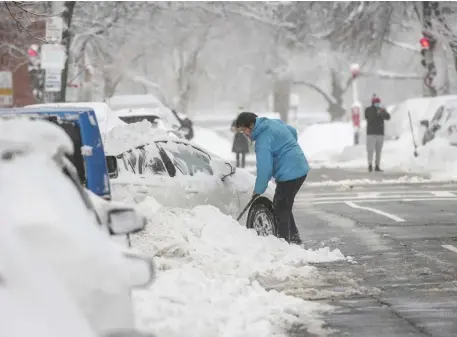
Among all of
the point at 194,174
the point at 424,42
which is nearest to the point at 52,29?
the point at 194,174

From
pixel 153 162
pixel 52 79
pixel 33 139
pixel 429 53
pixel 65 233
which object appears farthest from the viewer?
pixel 429 53

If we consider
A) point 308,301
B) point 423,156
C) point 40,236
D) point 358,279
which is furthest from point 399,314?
point 423,156

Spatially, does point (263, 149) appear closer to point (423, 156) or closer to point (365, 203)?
point (365, 203)

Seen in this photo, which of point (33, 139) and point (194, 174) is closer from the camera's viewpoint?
point (33, 139)

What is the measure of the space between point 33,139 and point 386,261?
6.06 meters

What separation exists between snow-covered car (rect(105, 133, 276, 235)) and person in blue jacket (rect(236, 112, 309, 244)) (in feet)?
0.99

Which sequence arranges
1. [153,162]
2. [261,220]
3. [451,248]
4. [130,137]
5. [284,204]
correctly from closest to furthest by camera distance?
[153,162], [130,137], [284,204], [451,248], [261,220]

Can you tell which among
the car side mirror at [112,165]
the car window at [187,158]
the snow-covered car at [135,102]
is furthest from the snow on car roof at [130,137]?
the snow-covered car at [135,102]

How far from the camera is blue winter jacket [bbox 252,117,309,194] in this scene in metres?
10.5

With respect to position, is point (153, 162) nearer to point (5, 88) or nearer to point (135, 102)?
point (5, 88)

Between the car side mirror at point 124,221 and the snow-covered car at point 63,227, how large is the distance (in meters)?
0.06

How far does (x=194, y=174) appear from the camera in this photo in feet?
35.4

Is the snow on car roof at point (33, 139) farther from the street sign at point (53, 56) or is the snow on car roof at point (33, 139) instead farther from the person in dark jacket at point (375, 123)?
the person in dark jacket at point (375, 123)

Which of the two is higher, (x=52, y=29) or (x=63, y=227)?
(x=52, y=29)
